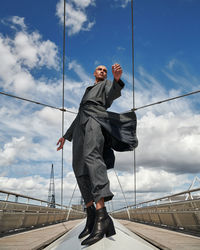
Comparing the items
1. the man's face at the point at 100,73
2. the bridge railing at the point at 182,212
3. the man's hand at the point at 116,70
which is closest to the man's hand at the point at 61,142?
the man's face at the point at 100,73

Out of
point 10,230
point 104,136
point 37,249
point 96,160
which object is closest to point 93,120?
point 104,136

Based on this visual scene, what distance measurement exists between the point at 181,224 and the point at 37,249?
374 cm

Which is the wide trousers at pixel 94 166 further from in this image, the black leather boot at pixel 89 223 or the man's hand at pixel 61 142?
the man's hand at pixel 61 142

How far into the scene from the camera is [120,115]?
1.98 metres

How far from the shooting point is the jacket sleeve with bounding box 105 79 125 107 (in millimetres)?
1869

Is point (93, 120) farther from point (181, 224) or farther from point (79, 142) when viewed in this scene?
point (181, 224)

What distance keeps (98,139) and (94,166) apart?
8.6 inches

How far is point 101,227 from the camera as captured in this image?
1.50 metres

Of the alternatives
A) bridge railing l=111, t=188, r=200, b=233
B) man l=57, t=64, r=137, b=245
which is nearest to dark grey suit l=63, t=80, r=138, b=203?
man l=57, t=64, r=137, b=245

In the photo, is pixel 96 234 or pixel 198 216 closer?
pixel 96 234

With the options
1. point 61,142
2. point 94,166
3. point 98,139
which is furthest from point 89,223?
point 61,142

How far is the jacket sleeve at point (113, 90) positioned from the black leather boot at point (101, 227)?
90 cm

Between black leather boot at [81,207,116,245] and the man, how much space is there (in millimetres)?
27

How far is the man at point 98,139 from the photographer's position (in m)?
1.67
